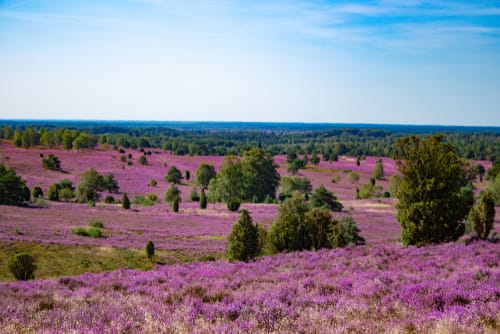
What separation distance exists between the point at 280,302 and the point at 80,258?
78.3 feet

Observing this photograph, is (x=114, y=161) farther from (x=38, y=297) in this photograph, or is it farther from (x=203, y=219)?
(x=38, y=297)

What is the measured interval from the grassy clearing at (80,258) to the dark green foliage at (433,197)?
541 inches

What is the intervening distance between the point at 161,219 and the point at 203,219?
5.24m

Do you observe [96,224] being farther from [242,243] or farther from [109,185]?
[109,185]

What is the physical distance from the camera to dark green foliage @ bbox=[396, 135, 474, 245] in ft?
63.9

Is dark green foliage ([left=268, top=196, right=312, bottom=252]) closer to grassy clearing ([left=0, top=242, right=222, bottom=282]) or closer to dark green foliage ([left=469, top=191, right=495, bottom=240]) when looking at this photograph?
grassy clearing ([left=0, top=242, right=222, bottom=282])

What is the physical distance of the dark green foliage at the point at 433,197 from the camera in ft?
63.9

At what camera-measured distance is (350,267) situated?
1278 centimetres

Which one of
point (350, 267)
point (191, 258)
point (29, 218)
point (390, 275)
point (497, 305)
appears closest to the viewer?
point (497, 305)

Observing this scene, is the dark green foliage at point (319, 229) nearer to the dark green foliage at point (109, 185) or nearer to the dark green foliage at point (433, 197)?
the dark green foliage at point (433, 197)

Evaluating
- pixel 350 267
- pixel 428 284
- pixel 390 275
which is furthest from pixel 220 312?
pixel 350 267

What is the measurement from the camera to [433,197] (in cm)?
1975

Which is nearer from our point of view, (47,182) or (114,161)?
(47,182)

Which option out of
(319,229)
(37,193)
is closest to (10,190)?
(37,193)
